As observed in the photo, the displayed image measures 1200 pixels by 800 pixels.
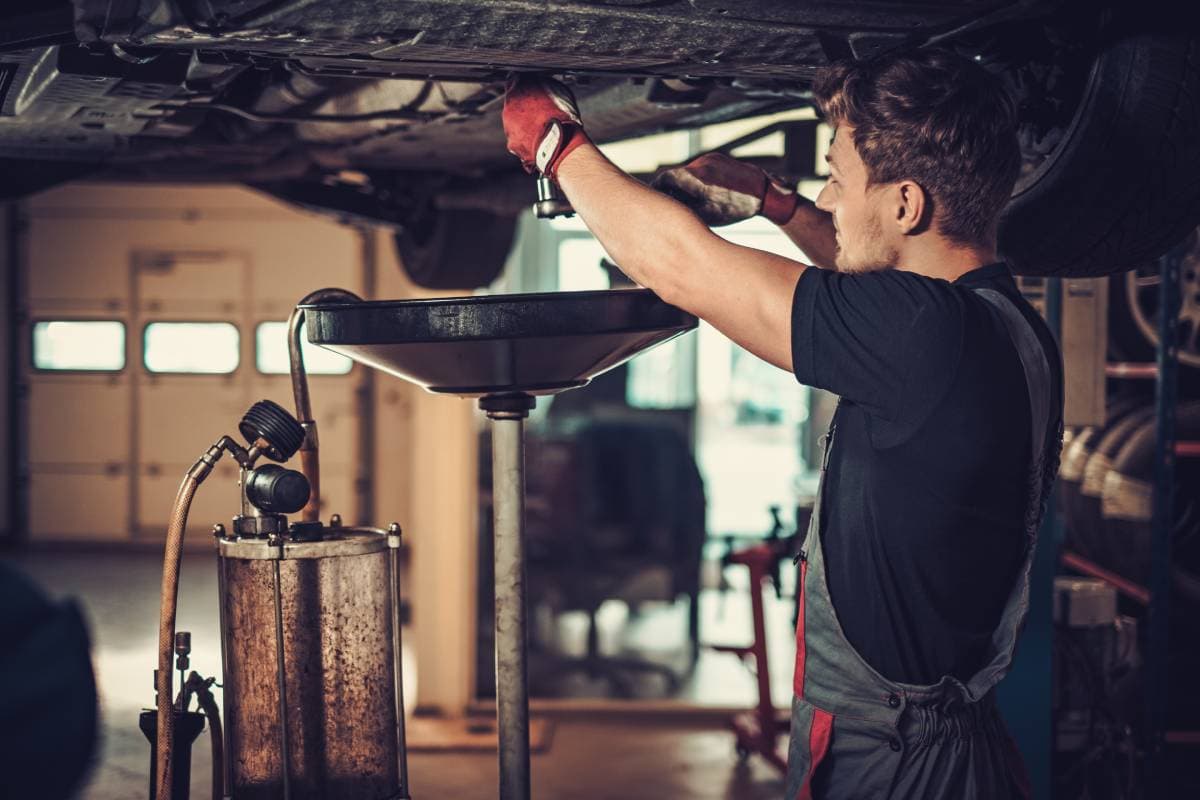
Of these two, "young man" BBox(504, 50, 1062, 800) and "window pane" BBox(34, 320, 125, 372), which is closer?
"young man" BBox(504, 50, 1062, 800)

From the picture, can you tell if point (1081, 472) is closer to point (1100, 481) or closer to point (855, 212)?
point (1100, 481)

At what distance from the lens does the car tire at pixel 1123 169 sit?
1.58 metres

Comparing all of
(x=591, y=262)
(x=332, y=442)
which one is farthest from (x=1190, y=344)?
(x=332, y=442)

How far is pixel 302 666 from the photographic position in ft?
5.26

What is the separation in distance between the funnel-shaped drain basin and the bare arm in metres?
0.10

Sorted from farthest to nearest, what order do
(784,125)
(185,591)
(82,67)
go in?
1. (185,591)
2. (784,125)
3. (82,67)

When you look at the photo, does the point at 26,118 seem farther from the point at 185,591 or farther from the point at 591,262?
the point at 591,262

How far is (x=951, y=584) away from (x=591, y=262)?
23.2ft

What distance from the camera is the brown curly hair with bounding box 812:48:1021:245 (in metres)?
1.38

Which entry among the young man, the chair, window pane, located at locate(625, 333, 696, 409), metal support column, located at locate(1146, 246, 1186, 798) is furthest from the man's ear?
window pane, located at locate(625, 333, 696, 409)

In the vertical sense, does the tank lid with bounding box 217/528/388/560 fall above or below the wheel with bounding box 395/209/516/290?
below

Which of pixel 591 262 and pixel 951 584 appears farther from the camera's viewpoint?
pixel 591 262

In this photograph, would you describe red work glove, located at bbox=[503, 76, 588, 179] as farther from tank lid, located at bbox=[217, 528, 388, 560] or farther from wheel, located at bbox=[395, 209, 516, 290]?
wheel, located at bbox=[395, 209, 516, 290]

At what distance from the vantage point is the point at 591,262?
27.3 ft
